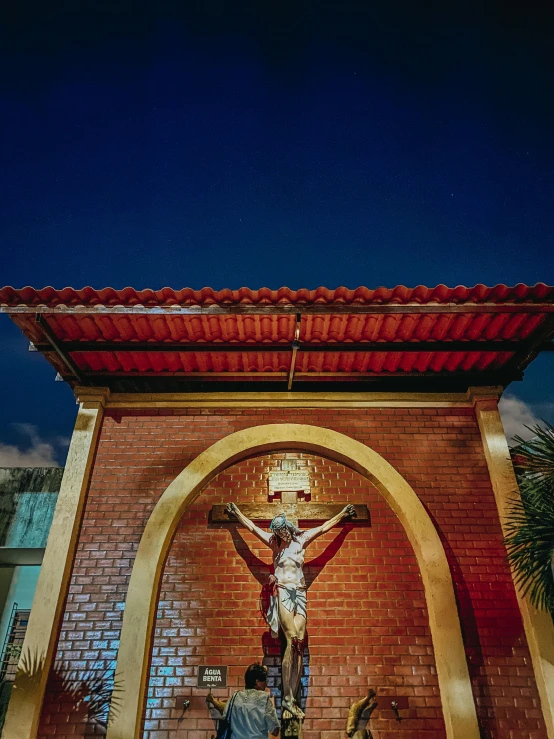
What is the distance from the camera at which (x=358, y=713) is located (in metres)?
5.62

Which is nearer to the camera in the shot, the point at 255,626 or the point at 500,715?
the point at 500,715

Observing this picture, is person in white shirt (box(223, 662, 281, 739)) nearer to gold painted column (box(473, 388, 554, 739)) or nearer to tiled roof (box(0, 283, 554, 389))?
gold painted column (box(473, 388, 554, 739))

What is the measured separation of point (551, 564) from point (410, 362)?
118 inches

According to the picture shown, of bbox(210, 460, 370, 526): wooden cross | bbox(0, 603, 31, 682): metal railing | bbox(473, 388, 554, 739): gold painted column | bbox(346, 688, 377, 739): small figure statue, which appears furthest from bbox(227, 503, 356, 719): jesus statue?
bbox(0, 603, 31, 682): metal railing

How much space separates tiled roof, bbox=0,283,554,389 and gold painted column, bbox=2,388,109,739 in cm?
67

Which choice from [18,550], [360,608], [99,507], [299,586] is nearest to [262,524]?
[299,586]

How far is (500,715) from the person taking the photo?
18.5ft

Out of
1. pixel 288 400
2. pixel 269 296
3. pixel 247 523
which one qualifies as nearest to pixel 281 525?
pixel 247 523

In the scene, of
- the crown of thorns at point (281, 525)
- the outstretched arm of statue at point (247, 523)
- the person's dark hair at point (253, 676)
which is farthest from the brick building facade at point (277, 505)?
the person's dark hair at point (253, 676)

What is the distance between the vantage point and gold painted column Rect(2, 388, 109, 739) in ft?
18.2

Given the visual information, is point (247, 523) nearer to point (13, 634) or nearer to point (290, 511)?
point (290, 511)

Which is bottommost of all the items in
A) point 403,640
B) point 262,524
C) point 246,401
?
point 403,640

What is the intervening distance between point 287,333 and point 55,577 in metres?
4.05

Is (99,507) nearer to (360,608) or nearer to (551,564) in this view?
(360,608)
